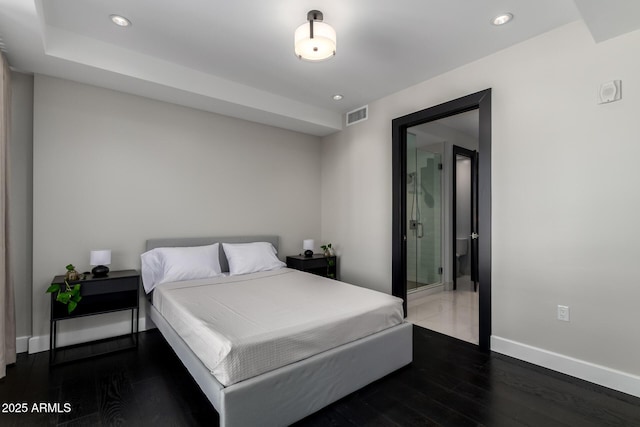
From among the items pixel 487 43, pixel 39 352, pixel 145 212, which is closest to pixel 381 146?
pixel 487 43

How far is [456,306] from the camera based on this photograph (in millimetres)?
4164

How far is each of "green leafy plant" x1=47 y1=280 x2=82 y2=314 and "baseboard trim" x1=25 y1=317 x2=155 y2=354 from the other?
501 mm

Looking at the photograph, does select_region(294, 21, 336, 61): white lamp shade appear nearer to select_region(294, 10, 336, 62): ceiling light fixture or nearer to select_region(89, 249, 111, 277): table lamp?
select_region(294, 10, 336, 62): ceiling light fixture

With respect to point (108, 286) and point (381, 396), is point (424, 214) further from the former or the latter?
point (108, 286)

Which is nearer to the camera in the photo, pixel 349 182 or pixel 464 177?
pixel 349 182

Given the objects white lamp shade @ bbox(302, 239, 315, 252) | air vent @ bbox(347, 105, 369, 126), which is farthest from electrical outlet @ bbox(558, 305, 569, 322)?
air vent @ bbox(347, 105, 369, 126)

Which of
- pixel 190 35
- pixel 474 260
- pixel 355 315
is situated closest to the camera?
pixel 355 315

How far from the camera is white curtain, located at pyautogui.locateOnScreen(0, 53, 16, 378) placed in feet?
7.24

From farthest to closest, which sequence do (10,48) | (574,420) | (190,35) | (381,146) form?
1. (381,146)
2. (190,35)
3. (10,48)
4. (574,420)

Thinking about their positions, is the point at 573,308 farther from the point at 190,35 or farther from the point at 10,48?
the point at 10,48

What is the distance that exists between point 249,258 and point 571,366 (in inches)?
122

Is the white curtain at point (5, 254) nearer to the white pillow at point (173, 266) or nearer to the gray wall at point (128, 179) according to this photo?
the gray wall at point (128, 179)

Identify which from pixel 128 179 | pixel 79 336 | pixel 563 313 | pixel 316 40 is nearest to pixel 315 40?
pixel 316 40

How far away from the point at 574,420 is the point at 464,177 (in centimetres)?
448
